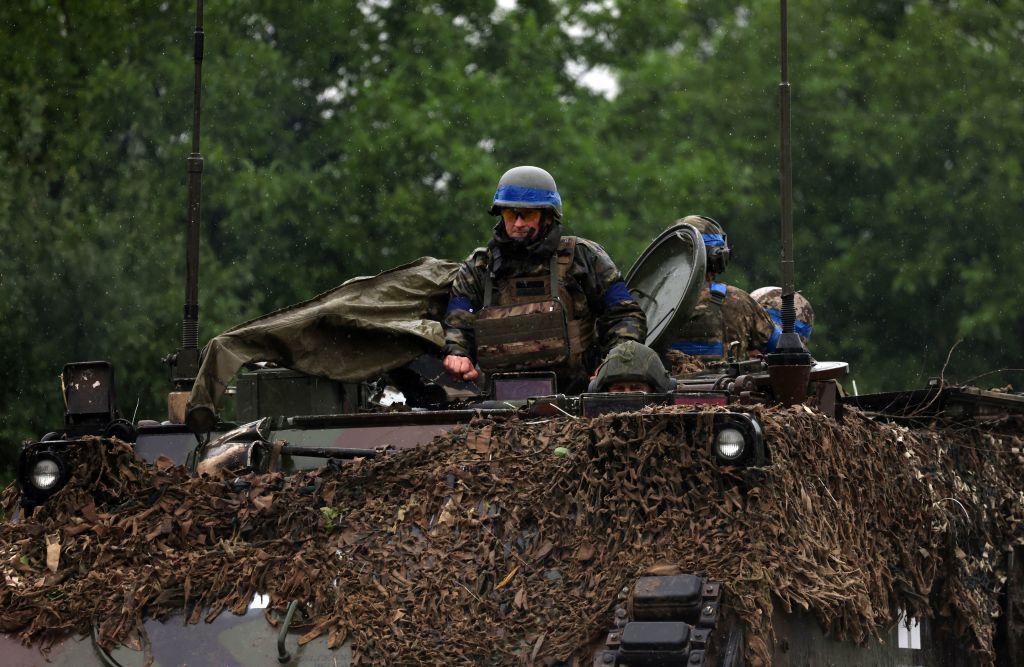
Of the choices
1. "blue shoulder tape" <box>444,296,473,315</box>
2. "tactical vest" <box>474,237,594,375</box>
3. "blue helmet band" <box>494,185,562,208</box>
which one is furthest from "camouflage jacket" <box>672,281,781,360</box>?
"blue helmet band" <box>494,185,562,208</box>

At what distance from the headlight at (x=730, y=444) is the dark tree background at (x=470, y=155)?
511 inches

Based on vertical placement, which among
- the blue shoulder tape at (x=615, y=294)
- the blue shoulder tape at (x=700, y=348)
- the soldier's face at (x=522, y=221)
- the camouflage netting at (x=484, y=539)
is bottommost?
the camouflage netting at (x=484, y=539)

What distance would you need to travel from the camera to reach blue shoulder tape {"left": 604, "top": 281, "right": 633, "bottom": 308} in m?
10.6

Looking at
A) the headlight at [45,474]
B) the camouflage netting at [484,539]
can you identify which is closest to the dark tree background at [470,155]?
the headlight at [45,474]

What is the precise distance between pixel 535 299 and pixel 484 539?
2715mm

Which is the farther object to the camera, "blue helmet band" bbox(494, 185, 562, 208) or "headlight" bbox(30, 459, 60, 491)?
"blue helmet band" bbox(494, 185, 562, 208)

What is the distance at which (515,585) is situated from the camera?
25.3ft

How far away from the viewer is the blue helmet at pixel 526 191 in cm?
1045

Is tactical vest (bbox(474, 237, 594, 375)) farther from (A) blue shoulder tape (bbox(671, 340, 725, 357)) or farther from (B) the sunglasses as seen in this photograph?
(A) blue shoulder tape (bbox(671, 340, 725, 357))

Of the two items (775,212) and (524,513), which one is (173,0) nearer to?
(775,212)

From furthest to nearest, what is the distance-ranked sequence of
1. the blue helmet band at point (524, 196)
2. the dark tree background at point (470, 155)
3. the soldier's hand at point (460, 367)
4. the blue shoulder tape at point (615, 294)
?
the dark tree background at point (470, 155) → the blue shoulder tape at point (615, 294) → the blue helmet band at point (524, 196) → the soldier's hand at point (460, 367)

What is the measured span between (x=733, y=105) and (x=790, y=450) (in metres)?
25.3

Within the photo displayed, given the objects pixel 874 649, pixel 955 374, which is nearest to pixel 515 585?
pixel 874 649

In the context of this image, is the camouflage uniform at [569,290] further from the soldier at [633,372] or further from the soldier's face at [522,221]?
the soldier at [633,372]
